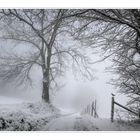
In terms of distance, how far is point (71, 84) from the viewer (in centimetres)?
455

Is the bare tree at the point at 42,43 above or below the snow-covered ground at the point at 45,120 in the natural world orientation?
above

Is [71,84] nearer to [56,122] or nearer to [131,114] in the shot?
[56,122]

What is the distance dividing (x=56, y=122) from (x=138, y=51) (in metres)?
1.55

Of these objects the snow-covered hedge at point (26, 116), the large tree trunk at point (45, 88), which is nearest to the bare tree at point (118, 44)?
the large tree trunk at point (45, 88)

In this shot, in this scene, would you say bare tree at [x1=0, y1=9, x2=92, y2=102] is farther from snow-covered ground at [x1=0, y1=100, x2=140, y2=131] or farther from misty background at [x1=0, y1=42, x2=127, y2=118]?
snow-covered ground at [x1=0, y1=100, x2=140, y2=131]

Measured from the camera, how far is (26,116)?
14.1ft

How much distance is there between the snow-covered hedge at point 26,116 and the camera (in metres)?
4.14

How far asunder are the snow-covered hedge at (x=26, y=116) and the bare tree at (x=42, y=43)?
170mm

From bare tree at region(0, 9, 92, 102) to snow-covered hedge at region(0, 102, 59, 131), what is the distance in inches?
6.7

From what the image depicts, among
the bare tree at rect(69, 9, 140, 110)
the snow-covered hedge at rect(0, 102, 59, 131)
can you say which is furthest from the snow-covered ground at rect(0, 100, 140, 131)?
the bare tree at rect(69, 9, 140, 110)

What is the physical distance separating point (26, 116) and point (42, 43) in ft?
3.57

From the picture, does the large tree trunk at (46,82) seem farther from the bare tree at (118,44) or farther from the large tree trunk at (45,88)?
the bare tree at (118,44)

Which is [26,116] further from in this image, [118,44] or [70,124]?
[118,44]

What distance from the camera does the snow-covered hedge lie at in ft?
13.6
